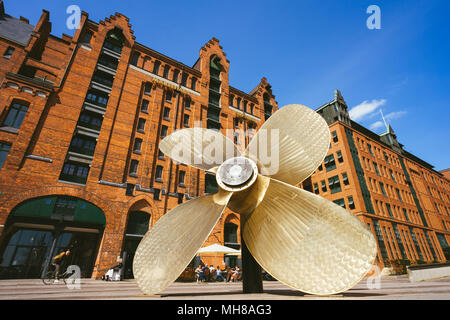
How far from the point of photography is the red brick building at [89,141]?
13.4 meters

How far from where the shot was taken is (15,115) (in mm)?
14695

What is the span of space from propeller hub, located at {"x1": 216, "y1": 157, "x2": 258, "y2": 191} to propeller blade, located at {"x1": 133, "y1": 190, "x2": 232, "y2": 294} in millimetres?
196

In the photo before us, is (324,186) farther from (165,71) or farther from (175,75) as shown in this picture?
(165,71)

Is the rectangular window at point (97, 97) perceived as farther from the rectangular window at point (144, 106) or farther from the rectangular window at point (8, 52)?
the rectangular window at point (8, 52)

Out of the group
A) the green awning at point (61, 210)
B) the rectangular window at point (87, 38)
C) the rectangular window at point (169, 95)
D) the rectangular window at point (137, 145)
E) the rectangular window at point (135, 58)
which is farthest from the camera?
the rectangular window at point (169, 95)

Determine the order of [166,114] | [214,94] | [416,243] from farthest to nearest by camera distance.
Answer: [416,243] → [214,94] → [166,114]

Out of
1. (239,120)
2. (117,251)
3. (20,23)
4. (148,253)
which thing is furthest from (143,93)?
(148,253)

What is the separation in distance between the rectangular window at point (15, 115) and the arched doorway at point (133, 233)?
9.93 m

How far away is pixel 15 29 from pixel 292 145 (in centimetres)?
3058

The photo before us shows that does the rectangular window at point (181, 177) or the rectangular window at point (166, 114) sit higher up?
the rectangular window at point (166, 114)

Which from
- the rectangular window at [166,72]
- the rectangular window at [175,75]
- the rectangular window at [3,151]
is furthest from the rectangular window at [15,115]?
the rectangular window at [175,75]

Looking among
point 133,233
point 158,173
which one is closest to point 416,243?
point 158,173

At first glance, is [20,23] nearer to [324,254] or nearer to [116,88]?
[116,88]

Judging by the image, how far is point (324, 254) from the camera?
3.00 meters
